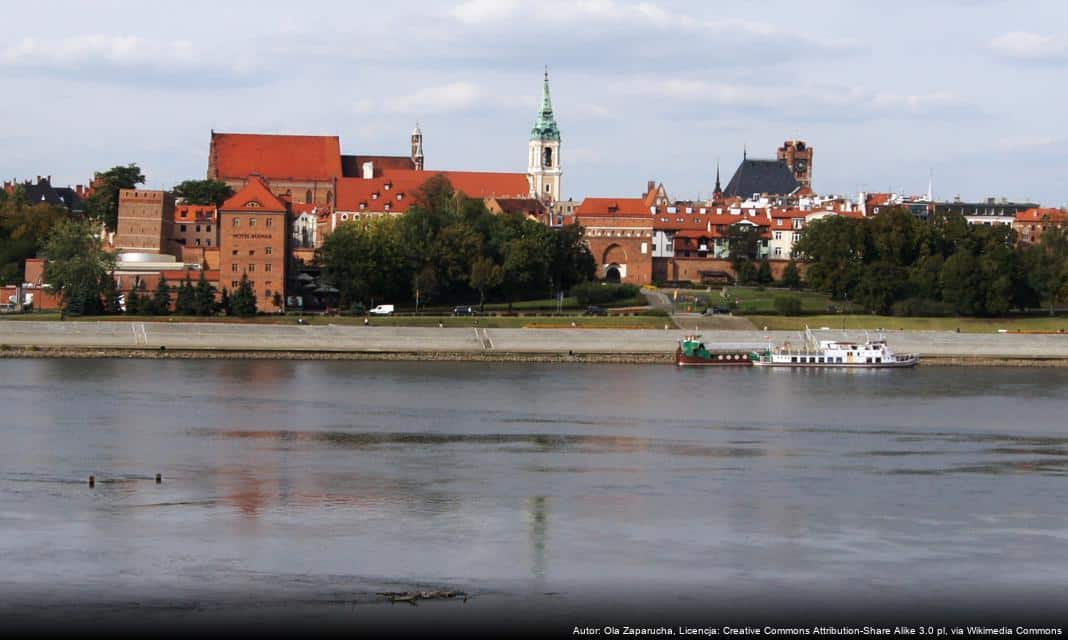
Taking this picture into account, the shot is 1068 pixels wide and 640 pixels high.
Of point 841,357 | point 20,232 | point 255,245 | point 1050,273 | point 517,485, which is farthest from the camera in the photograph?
point 20,232

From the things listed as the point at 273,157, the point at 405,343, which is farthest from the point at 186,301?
the point at 273,157

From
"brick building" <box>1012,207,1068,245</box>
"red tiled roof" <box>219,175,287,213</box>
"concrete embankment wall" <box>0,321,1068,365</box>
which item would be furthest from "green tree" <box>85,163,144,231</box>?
"brick building" <box>1012,207,1068,245</box>

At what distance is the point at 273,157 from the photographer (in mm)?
134125

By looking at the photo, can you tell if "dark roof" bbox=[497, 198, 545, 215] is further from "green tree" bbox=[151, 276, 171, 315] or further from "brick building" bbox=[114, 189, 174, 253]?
"green tree" bbox=[151, 276, 171, 315]

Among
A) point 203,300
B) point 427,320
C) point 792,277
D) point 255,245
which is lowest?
point 427,320

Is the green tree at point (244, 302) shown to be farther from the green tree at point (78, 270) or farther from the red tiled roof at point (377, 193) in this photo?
the red tiled roof at point (377, 193)

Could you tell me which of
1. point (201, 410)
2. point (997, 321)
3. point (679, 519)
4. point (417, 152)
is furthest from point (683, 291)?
point (679, 519)

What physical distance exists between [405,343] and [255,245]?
18728 millimetres

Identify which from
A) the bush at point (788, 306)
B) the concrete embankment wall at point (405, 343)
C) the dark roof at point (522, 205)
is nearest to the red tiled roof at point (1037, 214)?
the dark roof at point (522, 205)

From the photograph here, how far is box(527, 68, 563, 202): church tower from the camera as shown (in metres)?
154

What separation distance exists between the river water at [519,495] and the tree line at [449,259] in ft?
95.3

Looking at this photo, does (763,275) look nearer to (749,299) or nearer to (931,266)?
(749,299)

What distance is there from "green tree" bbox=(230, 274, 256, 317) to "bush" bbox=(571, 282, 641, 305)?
695 inches

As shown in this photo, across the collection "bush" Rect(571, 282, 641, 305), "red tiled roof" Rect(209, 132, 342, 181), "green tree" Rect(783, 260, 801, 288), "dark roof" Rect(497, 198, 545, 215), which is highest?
"red tiled roof" Rect(209, 132, 342, 181)
